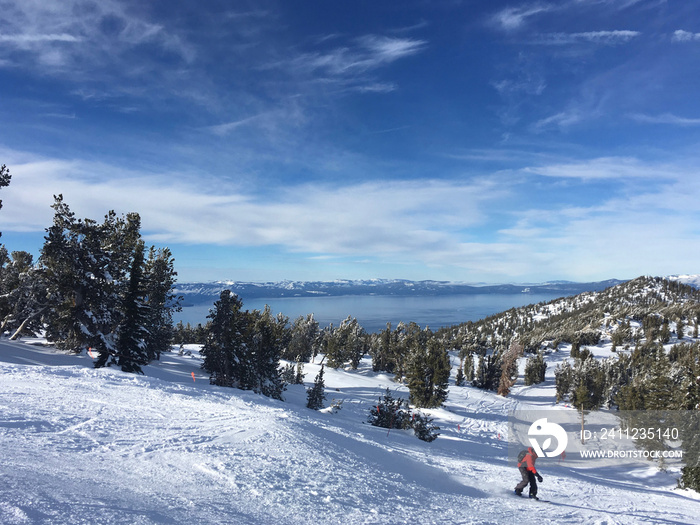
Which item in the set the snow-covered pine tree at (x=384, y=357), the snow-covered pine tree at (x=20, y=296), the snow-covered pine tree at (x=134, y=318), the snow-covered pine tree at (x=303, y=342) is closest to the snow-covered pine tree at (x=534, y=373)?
the snow-covered pine tree at (x=384, y=357)

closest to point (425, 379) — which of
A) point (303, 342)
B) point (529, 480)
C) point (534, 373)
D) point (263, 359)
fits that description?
point (263, 359)

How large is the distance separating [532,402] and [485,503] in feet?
231

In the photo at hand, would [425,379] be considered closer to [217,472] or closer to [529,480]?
[529,480]

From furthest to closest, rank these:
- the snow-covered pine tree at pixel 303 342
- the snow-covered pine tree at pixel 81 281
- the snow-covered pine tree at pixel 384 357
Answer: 1. the snow-covered pine tree at pixel 303 342
2. the snow-covered pine tree at pixel 384 357
3. the snow-covered pine tree at pixel 81 281

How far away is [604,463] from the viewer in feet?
112

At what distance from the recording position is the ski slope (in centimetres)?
562

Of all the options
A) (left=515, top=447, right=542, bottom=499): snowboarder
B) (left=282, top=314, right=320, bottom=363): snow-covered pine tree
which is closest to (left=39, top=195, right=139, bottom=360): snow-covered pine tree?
(left=515, top=447, right=542, bottom=499): snowboarder

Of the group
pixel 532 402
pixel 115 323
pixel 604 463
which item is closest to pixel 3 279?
pixel 115 323

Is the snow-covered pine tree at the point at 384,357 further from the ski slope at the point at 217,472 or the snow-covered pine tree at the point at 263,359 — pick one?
the ski slope at the point at 217,472

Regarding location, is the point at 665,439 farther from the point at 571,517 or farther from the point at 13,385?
the point at 13,385

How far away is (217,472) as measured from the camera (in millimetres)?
7512

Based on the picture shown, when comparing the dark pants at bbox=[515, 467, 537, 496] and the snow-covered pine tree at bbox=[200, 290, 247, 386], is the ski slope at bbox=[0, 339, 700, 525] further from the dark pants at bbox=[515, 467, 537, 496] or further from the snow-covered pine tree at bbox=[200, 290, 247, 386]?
the snow-covered pine tree at bbox=[200, 290, 247, 386]

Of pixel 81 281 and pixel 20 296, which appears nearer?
pixel 81 281

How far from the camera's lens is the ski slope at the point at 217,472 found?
5.62m
